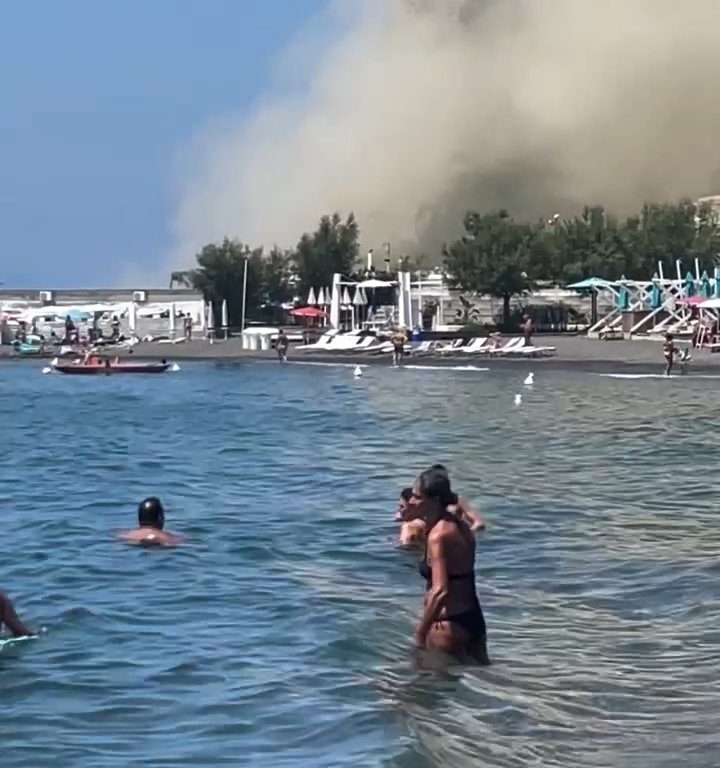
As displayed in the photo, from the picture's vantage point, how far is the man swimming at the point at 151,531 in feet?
58.1

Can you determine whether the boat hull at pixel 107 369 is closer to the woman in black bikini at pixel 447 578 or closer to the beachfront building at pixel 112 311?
the beachfront building at pixel 112 311

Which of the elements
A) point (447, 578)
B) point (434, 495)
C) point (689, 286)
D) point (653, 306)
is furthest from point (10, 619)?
point (653, 306)

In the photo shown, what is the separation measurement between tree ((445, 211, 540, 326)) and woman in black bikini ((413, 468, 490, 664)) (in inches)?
2796

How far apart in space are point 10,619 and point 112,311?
3251 inches

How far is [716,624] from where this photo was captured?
13.3m

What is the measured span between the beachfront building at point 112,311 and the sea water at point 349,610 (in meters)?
59.4

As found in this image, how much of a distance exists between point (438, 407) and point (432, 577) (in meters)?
32.4

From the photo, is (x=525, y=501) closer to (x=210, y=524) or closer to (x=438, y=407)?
(x=210, y=524)

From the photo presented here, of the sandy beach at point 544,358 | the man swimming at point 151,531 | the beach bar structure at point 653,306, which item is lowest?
the man swimming at point 151,531

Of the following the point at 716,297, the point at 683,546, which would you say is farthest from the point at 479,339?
the point at 683,546

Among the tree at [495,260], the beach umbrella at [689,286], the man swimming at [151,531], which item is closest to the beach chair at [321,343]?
the tree at [495,260]

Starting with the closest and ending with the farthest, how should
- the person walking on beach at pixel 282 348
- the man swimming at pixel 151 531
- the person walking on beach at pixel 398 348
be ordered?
the man swimming at pixel 151 531
the person walking on beach at pixel 398 348
the person walking on beach at pixel 282 348

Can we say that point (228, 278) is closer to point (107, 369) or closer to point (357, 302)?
point (357, 302)

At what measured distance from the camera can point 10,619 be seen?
40.3 ft
